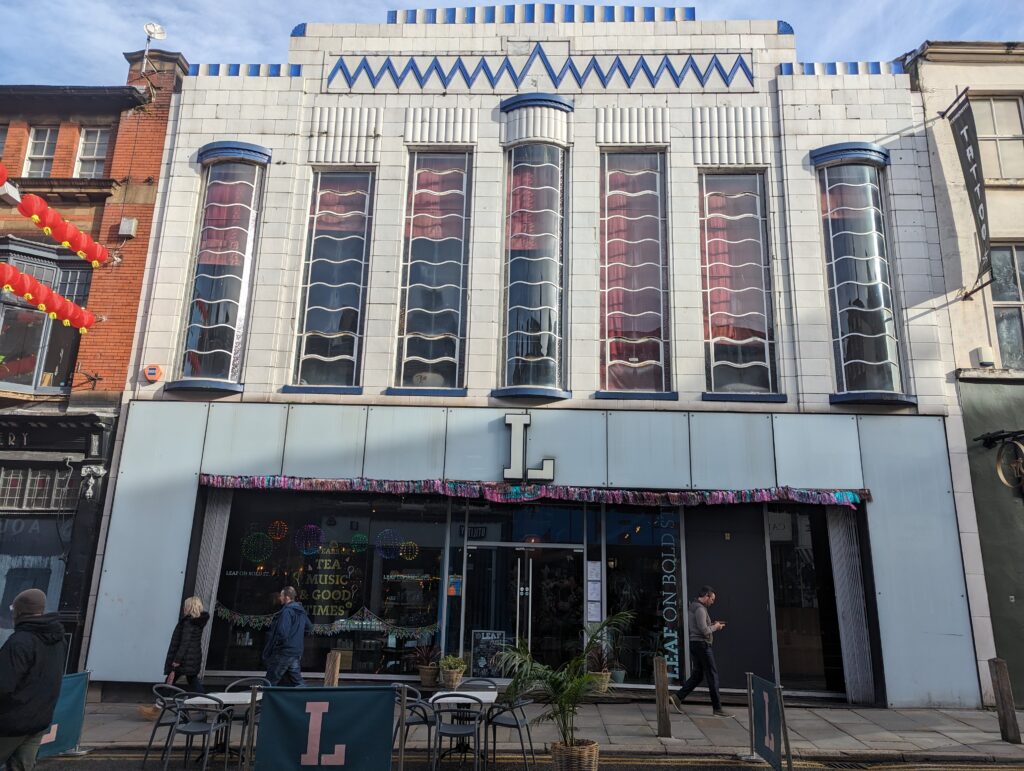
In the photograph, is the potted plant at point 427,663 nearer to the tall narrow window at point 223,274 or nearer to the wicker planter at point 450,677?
the wicker planter at point 450,677

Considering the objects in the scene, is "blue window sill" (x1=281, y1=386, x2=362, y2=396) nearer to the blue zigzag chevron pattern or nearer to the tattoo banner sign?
the tattoo banner sign

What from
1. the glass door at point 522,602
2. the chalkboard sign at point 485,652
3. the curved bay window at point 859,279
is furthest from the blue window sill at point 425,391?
the curved bay window at point 859,279

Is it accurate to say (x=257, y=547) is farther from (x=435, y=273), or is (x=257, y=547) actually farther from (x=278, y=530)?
(x=435, y=273)

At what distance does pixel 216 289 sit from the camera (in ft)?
46.6

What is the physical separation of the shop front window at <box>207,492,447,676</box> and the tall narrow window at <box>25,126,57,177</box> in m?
8.40

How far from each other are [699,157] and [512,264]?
14.3 ft

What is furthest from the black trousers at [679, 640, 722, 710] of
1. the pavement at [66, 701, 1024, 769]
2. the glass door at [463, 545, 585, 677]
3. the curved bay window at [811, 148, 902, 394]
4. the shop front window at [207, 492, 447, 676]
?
the curved bay window at [811, 148, 902, 394]

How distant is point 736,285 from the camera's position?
14.3 m

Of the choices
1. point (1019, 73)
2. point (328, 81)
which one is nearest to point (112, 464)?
point (328, 81)

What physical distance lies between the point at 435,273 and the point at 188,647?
783cm

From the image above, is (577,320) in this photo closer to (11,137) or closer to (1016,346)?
(1016,346)

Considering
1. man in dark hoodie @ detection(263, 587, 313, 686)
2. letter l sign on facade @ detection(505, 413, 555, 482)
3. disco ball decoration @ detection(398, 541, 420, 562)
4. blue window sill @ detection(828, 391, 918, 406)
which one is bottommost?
man in dark hoodie @ detection(263, 587, 313, 686)

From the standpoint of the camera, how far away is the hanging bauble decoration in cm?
1345

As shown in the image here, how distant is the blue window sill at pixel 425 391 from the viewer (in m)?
13.7
